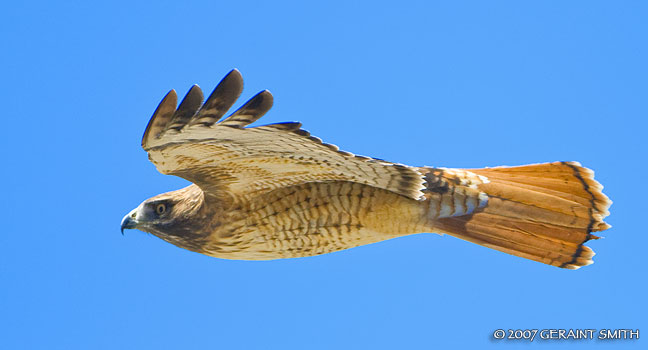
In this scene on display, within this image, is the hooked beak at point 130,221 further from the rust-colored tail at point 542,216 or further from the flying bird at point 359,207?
the rust-colored tail at point 542,216

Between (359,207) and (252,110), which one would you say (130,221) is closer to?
(359,207)

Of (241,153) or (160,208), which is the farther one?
(160,208)

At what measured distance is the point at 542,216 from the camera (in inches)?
223

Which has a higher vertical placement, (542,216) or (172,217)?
(542,216)

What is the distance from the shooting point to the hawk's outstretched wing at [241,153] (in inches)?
176

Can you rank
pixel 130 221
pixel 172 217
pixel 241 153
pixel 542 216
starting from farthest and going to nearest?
pixel 130 221, pixel 172 217, pixel 542 216, pixel 241 153

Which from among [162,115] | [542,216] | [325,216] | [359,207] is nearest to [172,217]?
[325,216]

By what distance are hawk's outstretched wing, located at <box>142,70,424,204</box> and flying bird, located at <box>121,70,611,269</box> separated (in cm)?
1

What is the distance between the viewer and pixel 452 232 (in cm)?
585

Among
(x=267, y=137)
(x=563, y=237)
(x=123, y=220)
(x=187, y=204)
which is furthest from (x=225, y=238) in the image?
(x=563, y=237)

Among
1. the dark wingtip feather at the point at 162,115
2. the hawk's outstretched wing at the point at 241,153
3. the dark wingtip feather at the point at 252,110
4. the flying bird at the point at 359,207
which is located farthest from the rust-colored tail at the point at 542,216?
the dark wingtip feather at the point at 162,115

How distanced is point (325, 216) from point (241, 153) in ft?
3.09

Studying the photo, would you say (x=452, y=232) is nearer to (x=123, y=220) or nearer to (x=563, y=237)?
(x=563, y=237)

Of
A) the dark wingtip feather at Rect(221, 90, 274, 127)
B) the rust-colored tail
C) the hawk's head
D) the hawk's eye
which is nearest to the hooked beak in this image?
the hawk's head
